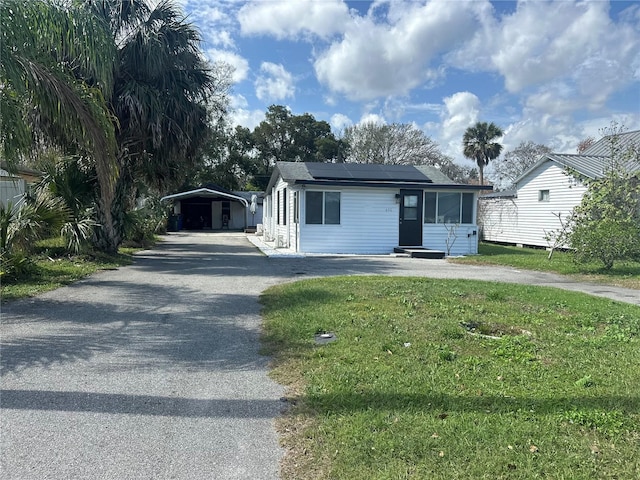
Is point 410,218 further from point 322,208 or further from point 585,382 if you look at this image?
point 585,382

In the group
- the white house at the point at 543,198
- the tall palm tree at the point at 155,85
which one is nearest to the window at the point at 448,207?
the white house at the point at 543,198

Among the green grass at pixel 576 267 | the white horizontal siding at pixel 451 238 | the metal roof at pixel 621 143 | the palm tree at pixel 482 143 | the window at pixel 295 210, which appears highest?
the palm tree at pixel 482 143

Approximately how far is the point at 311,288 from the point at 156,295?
2.79 m

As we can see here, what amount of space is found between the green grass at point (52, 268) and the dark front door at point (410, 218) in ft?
31.6

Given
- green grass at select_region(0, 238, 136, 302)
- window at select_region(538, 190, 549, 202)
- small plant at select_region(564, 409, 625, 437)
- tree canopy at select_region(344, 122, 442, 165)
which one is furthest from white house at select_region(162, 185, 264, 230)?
small plant at select_region(564, 409, 625, 437)

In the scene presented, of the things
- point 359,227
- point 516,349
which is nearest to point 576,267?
point 359,227

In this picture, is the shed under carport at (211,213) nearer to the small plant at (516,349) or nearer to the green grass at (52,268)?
the green grass at (52,268)

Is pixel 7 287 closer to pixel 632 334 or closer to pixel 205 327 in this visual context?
pixel 205 327

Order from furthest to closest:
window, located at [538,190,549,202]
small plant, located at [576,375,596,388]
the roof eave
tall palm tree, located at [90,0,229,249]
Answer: window, located at [538,190,549,202]
the roof eave
tall palm tree, located at [90,0,229,249]
small plant, located at [576,375,596,388]

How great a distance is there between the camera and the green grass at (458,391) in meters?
2.78

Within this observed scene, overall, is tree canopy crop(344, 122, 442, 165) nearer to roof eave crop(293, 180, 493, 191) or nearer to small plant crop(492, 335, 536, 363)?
roof eave crop(293, 180, 493, 191)

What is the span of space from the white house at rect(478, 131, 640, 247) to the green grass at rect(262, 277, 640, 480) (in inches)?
518

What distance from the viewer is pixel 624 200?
12570mm

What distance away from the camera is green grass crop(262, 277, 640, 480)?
9.11ft
